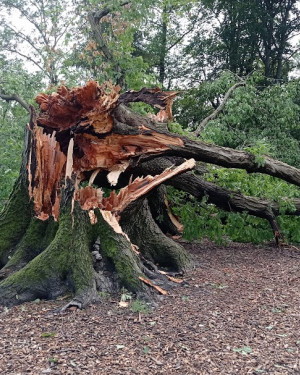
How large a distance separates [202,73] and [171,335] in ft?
58.9

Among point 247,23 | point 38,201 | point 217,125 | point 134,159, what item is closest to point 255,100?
point 217,125

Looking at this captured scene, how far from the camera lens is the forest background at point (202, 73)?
638 cm

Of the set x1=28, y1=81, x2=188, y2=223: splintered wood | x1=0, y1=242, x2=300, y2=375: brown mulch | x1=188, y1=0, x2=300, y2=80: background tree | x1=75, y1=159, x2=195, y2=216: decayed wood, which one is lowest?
x1=0, y1=242, x2=300, y2=375: brown mulch

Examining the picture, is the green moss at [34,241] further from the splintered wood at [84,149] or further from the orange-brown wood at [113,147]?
the orange-brown wood at [113,147]

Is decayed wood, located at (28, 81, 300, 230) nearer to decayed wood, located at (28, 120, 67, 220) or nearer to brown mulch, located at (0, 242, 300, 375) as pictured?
decayed wood, located at (28, 120, 67, 220)

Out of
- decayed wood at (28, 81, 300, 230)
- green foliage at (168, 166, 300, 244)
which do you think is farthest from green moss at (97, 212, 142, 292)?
green foliage at (168, 166, 300, 244)

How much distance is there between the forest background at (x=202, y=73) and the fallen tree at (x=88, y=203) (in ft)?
3.92

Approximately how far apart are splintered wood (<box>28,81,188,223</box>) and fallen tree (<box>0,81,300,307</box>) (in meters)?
0.01

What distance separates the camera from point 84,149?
15.5ft

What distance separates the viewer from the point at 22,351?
2.74 metres

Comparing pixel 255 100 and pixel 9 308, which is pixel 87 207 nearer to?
pixel 9 308

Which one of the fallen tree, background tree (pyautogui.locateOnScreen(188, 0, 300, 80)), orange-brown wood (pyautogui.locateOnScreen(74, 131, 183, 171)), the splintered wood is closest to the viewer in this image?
the fallen tree

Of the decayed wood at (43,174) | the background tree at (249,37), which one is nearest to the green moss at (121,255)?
the decayed wood at (43,174)

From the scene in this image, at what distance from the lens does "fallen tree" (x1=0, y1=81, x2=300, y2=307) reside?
12.2ft
